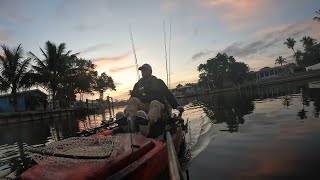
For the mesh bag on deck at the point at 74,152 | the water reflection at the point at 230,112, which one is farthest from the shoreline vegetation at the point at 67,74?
the mesh bag on deck at the point at 74,152

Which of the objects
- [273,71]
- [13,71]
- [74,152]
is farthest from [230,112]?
[273,71]

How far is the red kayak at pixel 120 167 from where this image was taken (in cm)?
400

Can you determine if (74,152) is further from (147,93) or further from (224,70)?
(224,70)

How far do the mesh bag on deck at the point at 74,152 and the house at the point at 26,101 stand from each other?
38064mm

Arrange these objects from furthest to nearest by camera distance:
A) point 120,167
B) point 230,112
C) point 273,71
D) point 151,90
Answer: point 273,71 < point 230,112 < point 151,90 < point 120,167

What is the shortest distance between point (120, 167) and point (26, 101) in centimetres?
4150

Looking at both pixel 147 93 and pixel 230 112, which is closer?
pixel 147 93

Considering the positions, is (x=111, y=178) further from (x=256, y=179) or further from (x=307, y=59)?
(x=307, y=59)

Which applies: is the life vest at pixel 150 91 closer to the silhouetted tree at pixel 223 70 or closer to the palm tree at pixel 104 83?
the palm tree at pixel 104 83

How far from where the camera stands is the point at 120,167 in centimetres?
452

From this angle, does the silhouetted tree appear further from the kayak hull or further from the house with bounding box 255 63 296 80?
the kayak hull

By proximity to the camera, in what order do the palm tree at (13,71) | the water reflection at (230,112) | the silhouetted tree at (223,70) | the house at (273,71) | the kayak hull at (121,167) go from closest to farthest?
1. the kayak hull at (121,167)
2. the water reflection at (230,112)
3. the palm tree at (13,71)
4. the silhouetted tree at (223,70)
5. the house at (273,71)

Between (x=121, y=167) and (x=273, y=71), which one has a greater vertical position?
(x=273, y=71)

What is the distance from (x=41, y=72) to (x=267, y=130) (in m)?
34.5
